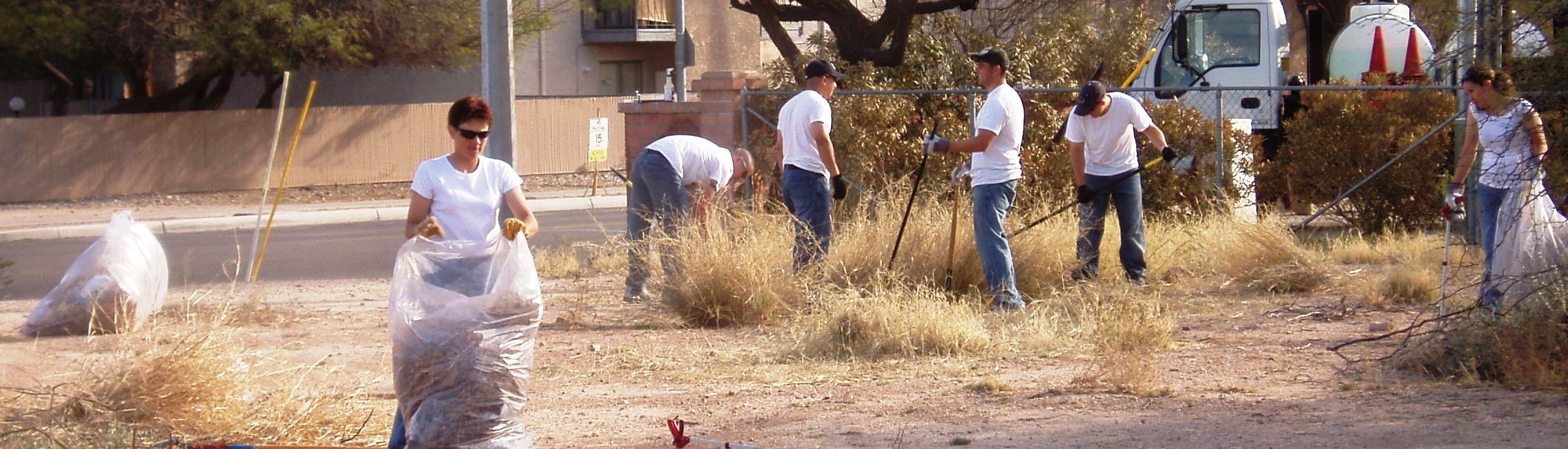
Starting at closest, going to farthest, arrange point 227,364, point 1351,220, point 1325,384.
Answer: point 227,364 → point 1325,384 → point 1351,220

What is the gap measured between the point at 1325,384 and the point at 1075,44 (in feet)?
30.3

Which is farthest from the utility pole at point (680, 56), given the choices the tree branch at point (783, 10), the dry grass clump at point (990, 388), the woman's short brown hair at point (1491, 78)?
the dry grass clump at point (990, 388)

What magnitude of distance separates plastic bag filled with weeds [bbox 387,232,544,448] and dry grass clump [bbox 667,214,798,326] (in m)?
3.31

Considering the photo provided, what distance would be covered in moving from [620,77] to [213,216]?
14766 millimetres

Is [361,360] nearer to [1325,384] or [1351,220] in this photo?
[1325,384]

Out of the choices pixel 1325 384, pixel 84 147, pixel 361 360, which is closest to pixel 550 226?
pixel 84 147

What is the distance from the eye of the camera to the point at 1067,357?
22.0 ft

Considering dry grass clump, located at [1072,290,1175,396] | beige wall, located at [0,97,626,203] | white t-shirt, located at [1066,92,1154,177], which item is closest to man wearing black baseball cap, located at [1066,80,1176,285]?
white t-shirt, located at [1066,92,1154,177]

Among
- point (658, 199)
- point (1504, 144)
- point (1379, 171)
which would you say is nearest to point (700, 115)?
point (658, 199)

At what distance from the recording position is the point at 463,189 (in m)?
5.16

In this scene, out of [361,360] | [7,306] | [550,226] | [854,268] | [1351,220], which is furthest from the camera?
[550,226]

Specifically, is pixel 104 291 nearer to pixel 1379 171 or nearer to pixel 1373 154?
pixel 1379 171

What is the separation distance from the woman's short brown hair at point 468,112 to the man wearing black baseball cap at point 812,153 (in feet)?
11.9

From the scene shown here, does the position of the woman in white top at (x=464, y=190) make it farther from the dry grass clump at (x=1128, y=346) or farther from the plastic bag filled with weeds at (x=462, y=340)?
the dry grass clump at (x=1128, y=346)
